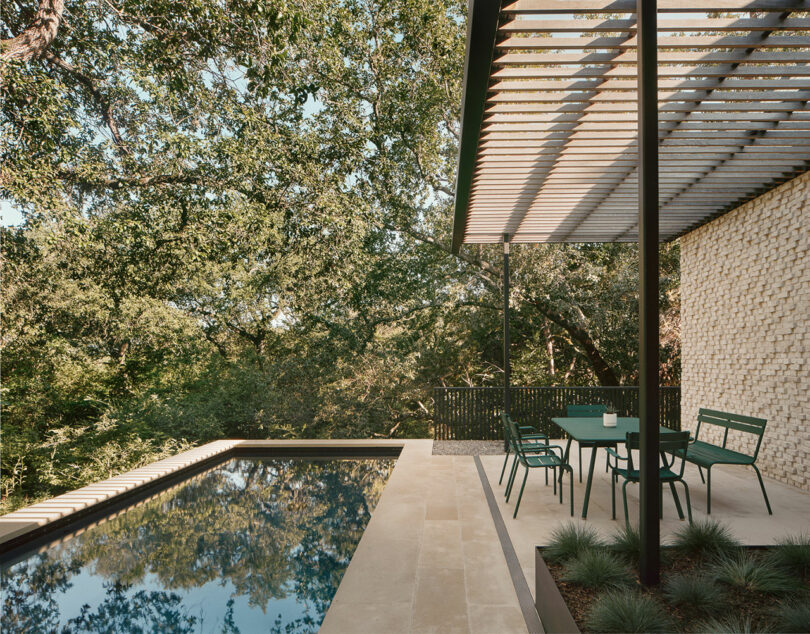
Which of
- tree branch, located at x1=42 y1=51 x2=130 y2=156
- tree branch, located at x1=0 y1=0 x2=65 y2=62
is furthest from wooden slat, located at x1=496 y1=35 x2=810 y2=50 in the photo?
tree branch, located at x1=42 y1=51 x2=130 y2=156

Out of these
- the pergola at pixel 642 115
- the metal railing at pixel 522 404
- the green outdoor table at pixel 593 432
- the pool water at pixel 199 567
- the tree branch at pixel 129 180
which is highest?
the tree branch at pixel 129 180

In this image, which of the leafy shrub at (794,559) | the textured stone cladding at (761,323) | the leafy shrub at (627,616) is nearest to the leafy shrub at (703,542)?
the leafy shrub at (794,559)

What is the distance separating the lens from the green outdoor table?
160 inches

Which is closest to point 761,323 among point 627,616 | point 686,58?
point 686,58

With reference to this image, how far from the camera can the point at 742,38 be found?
9.57 ft

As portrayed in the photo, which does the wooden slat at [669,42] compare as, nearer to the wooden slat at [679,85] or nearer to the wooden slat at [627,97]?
the wooden slat at [679,85]

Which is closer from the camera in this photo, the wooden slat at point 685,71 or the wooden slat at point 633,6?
the wooden slat at point 633,6

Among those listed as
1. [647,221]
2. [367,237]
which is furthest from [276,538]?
[367,237]

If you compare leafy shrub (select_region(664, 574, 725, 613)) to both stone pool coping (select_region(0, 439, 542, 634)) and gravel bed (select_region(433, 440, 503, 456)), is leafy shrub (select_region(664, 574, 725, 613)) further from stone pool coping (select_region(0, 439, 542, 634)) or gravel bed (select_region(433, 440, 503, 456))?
gravel bed (select_region(433, 440, 503, 456))

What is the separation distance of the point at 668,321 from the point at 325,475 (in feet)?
26.4

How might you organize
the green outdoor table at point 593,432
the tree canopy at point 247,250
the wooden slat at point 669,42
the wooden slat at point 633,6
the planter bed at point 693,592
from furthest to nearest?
the tree canopy at point 247,250, the green outdoor table at point 593,432, the wooden slat at point 669,42, the wooden slat at point 633,6, the planter bed at point 693,592

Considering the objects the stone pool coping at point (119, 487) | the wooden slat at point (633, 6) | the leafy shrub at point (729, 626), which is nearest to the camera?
the leafy shrub at point (729, 626)

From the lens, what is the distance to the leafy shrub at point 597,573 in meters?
2.31

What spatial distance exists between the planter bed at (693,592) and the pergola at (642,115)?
193mm
